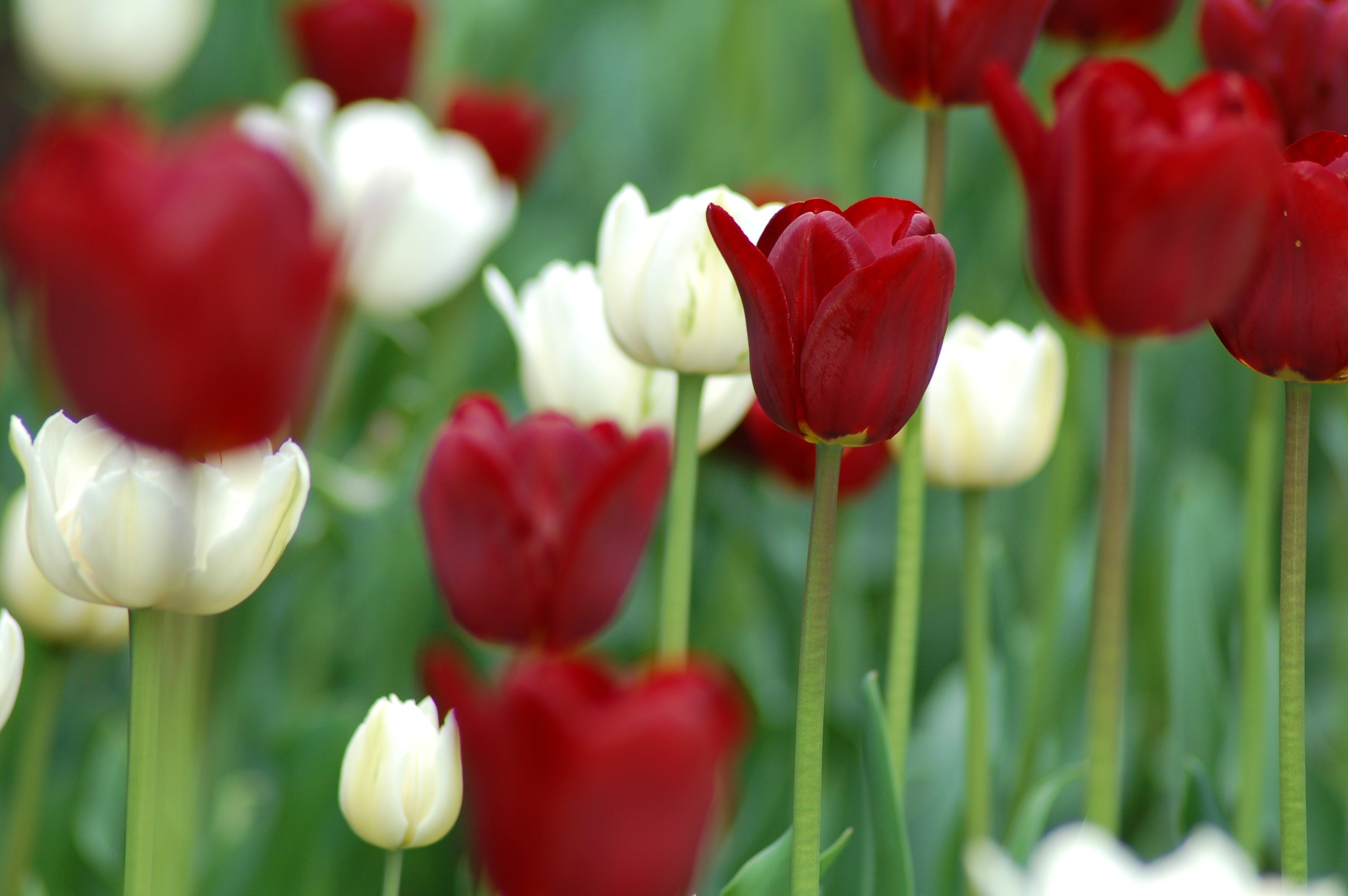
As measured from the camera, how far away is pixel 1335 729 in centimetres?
109

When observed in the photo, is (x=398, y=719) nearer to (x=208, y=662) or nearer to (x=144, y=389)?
(x=144, y=389)

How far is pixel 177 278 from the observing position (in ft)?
0.93

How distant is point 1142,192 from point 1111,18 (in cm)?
33

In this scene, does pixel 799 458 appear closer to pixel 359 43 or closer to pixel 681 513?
pixel 681 513

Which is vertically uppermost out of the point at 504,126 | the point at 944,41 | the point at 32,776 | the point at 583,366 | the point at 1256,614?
the point at 504,126

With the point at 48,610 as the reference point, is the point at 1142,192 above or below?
above

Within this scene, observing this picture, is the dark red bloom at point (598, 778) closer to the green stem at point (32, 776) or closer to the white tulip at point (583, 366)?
the white tulip at point (583, 366)

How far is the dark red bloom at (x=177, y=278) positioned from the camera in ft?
0.93

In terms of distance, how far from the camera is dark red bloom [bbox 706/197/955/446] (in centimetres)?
42

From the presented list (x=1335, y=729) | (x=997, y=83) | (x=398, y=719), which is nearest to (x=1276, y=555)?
(x=1335, y=729)

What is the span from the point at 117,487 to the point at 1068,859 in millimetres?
296

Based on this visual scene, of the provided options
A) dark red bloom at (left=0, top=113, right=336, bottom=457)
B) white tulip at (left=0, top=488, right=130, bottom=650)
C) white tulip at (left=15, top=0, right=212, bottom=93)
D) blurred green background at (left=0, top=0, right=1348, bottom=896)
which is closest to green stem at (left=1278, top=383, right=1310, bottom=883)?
blurred green background at (left=0, top=0, right=1348, bottom=896)

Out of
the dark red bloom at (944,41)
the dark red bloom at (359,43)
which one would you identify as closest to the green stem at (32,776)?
the dark red bloom at (944,41)

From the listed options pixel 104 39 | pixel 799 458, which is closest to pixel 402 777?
pixel 799 458
